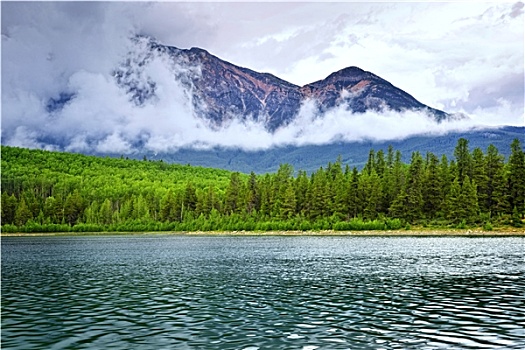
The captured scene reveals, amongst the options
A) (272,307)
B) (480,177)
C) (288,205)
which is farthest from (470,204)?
(272,307)

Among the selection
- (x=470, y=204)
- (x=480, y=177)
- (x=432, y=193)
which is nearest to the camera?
(x=470, y=204)

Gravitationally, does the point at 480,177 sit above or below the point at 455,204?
above

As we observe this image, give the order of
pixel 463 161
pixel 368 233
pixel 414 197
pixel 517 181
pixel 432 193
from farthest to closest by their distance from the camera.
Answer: pixel 463 161 < pixel 432 193 < pixel 414 197 < pixel 368 233 < pixel 517 181

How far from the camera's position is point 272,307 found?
34250 mm

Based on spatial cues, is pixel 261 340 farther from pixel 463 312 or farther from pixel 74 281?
pixel 74 281

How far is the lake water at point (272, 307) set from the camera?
84.0 feet

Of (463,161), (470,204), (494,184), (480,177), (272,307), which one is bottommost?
(272,307)

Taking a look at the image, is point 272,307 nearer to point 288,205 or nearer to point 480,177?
point 480,177

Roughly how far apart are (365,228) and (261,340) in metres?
135

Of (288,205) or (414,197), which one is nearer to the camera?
(414,197)

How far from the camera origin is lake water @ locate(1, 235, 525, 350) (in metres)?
25.6

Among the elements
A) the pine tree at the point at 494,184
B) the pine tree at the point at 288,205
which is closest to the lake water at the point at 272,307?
the pine tree at the point at 494,184

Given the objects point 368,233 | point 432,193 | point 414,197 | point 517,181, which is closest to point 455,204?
point 432,193

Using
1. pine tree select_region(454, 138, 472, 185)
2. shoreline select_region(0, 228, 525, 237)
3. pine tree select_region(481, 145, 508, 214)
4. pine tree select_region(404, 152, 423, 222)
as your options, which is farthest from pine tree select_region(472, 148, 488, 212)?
pine tree select_region(404, 152, 423, 222)
